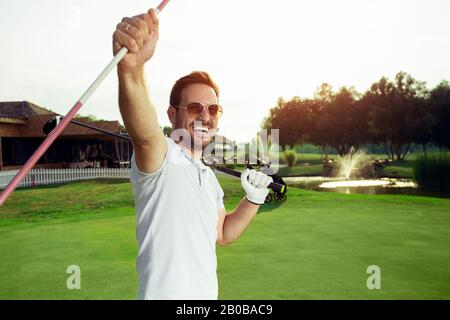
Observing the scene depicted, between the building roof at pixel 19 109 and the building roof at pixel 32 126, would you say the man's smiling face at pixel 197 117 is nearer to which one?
the building roof at pixel 32 126

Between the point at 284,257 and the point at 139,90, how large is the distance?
541cm

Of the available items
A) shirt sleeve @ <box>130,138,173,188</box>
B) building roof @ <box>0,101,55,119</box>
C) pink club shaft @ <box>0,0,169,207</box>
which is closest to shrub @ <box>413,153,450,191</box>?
building roof @ <box>0,101,55,119</box>

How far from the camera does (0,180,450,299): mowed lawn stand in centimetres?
543

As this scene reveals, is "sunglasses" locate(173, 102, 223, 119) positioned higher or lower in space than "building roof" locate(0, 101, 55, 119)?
lower

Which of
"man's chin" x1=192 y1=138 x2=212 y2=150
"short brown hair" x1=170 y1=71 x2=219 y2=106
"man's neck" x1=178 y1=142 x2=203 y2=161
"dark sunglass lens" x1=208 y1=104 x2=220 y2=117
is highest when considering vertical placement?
"short brown hair" x1=170 y1=71 x2=219 y2=106

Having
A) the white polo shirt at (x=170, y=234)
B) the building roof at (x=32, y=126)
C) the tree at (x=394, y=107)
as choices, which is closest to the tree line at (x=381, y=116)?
the tree at (x=394, y=107)

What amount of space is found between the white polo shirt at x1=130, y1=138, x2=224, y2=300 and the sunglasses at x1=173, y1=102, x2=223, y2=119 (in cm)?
48

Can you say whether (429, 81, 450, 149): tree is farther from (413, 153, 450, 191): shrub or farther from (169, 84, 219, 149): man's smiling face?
(169, 84, 219, 149): man's smiling face

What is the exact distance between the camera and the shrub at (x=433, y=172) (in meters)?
26.8

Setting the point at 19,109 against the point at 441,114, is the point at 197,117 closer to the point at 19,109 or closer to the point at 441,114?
the point at 19,109

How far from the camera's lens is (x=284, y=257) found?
6.89m
